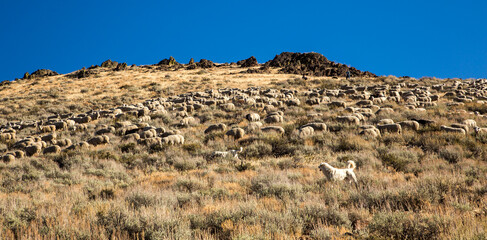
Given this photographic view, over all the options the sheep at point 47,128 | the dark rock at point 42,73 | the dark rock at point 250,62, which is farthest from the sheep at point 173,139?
the dark rock at point 42,73

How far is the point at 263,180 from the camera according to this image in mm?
6809

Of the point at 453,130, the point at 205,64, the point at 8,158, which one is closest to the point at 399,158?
the point at 453,130

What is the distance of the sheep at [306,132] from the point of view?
11502 millimetres

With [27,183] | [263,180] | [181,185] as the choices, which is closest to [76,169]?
[27,183]

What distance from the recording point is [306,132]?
462 inches

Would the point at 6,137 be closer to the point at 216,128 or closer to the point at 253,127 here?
the point at 216,128

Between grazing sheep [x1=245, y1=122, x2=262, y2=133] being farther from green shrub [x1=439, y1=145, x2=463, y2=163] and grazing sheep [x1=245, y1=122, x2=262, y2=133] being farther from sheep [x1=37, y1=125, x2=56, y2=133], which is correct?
sheep [x1=37, y1=125, x2=56, y2=133]

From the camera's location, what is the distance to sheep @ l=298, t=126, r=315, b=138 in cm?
1150

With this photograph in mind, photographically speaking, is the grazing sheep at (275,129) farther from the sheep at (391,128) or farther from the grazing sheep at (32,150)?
the grazing sheep at (32,150)

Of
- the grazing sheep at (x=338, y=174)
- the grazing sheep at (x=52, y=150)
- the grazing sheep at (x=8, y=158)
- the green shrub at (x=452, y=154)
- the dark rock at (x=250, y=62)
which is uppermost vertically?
the dark rock at (x=250, y=62)

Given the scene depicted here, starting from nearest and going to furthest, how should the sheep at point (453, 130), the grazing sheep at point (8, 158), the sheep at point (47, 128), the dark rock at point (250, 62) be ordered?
the sheep at point (453, 130) < the grazing sheep at point (8, 158) < the sheep at point (47, 128) < the dark rock at point (250, 62)

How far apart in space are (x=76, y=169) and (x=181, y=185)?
453 cm

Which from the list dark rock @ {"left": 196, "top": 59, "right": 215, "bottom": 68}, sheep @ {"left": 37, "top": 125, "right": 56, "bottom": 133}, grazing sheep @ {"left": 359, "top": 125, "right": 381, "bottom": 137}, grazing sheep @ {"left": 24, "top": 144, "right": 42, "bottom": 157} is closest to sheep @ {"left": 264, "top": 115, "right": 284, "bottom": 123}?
grazing sheep @ {"left": 359, "top": 125, "right": 381, "bottom": 137}

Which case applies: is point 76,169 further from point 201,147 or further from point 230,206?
point 230,206
